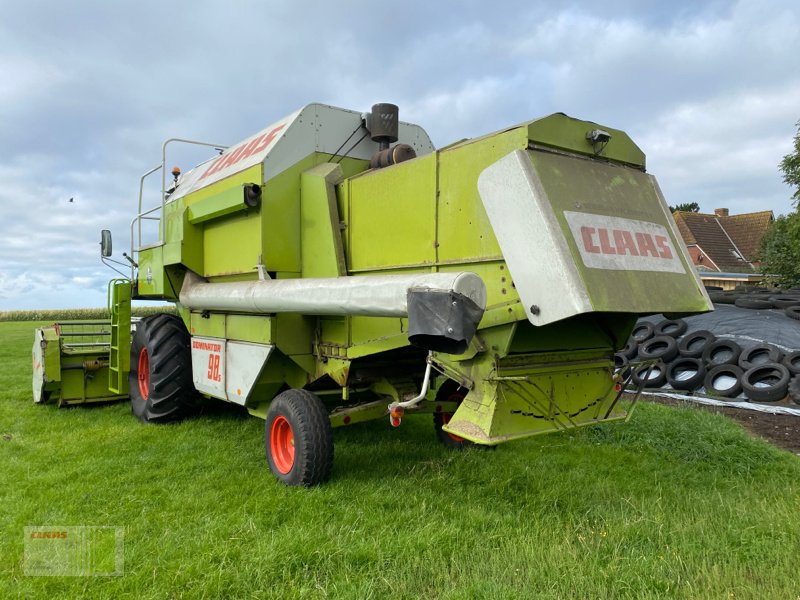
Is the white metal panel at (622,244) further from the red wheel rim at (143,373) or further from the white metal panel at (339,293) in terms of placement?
the red wheel rim at (143,373)

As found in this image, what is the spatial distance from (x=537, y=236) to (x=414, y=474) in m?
2.29

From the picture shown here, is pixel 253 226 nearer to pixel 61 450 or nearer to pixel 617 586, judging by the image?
pixel 61 450

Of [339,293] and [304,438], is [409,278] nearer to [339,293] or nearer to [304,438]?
[339,293]

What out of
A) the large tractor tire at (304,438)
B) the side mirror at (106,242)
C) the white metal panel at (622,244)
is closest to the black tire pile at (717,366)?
the white metal panel at (622,244)

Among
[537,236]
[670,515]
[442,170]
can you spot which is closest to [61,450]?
[442,170]

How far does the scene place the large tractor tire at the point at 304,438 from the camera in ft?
14.1

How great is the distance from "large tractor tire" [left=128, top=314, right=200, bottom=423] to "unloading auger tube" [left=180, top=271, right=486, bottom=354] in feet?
5.26

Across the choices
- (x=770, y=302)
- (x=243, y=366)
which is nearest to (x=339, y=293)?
(x=243, y=366)

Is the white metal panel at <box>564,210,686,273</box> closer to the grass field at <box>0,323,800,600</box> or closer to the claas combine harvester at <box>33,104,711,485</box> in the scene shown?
the claas combine harvester at <box>33,104,711,485</box>

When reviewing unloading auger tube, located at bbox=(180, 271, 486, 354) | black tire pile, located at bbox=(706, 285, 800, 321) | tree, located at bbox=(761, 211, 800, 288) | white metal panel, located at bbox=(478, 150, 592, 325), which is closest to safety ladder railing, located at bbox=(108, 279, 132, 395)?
unloading auger tube, located at bbox=(180, 271, 486, 354)

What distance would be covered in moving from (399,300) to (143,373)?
4.46 meters

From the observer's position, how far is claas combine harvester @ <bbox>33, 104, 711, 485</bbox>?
11.2 ft

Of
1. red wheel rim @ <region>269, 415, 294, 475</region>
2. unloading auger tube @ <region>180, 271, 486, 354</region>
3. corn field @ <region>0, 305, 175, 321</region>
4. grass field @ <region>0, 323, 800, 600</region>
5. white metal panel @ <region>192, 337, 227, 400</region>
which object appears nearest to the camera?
grass field @ <region>0, 323, 800, 600</region>

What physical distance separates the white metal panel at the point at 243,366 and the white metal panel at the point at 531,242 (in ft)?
7.59
